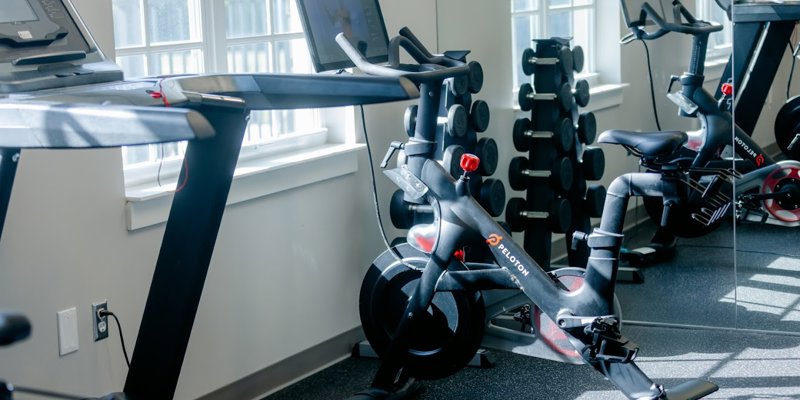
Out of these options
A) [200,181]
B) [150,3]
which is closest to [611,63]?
[150,3]

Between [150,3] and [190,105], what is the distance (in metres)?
1.42

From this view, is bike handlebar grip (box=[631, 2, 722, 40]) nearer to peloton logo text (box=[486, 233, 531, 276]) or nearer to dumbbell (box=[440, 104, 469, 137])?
dumbbell (box=[440, 104, 469, 137])

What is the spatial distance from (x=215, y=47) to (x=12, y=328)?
6.70 feet

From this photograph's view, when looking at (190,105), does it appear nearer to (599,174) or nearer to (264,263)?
(264,263)

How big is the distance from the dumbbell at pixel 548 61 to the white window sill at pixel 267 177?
2.63 feet

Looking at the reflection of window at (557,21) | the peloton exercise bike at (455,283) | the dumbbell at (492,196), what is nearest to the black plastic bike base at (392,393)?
the peloton exercise bike at (455,283)

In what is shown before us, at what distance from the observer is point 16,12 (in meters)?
2.13

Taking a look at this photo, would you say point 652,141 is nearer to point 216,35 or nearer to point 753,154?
point 753,154

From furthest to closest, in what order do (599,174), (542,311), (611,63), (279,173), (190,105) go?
(611,63), (599,174), (279,173), (542,311), (190,105)

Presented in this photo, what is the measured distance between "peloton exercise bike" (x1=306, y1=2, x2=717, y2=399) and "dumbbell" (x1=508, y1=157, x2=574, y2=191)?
0.51 metres

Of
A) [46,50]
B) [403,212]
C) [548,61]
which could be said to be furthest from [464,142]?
[46,50]

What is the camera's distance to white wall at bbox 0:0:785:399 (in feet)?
9.07

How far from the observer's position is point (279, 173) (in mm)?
3496

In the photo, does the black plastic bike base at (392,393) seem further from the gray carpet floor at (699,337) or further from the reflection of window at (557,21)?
the reflection of window at (557,21)
